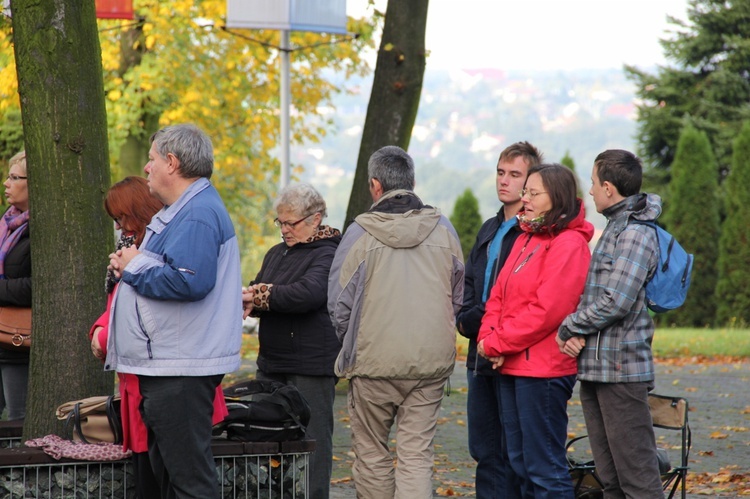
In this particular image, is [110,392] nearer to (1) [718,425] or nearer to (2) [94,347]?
(2) [94,347]

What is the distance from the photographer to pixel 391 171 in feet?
17.5

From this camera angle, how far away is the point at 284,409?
5.13 meters

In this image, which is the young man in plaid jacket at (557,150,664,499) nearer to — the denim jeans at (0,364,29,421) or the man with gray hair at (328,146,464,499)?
the man with gray hair at (328,146,464,499)

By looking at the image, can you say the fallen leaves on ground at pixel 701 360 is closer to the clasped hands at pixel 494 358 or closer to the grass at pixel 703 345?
the grass at pixel 703 345

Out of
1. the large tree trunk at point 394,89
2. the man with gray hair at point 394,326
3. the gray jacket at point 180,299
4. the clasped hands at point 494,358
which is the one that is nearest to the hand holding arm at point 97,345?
the gray jacket at point 180,299

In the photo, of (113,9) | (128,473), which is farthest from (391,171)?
(113,9)

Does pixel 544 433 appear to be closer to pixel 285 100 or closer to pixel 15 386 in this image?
pixel 15 386

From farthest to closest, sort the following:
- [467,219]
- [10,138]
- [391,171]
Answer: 1. [467,219]
2. [10,138]
3. [391,171]

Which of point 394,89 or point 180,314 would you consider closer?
point 180,314

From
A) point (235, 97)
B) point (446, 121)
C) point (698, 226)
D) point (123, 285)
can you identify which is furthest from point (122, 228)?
point (446, 121)

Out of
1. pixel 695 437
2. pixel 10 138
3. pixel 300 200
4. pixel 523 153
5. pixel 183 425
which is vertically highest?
pixel 10 138

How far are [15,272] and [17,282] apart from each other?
5.8 inches

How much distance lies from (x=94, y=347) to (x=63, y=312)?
0.69m

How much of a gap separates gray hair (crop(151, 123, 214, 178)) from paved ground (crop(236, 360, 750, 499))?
287 cm
